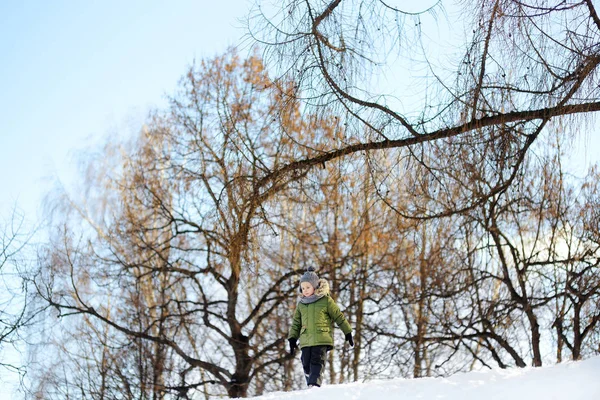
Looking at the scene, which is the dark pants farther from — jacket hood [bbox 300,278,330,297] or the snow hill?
the snow hill

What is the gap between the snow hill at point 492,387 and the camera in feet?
14.1

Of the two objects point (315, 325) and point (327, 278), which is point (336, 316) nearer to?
point (315, 325)

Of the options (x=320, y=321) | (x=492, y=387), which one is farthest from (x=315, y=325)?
(x=492, y=387)

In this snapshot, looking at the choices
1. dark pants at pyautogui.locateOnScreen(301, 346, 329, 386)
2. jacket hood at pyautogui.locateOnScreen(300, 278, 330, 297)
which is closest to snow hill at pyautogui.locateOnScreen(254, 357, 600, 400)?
dark pants at pyautogui.locateOnScreen(301, 346, 329, 386)

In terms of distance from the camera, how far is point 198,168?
1312cm

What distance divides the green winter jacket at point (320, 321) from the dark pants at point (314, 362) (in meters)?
0.07

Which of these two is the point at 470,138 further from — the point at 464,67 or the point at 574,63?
the point at 574,63

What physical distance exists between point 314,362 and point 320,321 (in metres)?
0.41

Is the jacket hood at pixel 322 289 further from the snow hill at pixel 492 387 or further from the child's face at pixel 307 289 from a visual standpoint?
the snow hill at pixel 492 387

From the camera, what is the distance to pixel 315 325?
7.07 m

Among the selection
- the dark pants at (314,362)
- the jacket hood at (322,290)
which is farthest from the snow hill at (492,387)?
the jacket hood at (322,290)

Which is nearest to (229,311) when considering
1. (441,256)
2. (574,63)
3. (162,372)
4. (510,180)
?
(162,372)

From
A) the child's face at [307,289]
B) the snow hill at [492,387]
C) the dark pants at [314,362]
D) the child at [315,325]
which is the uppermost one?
the child's face at [307,289]

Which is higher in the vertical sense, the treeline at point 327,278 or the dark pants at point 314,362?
the treeline at point 327,278
